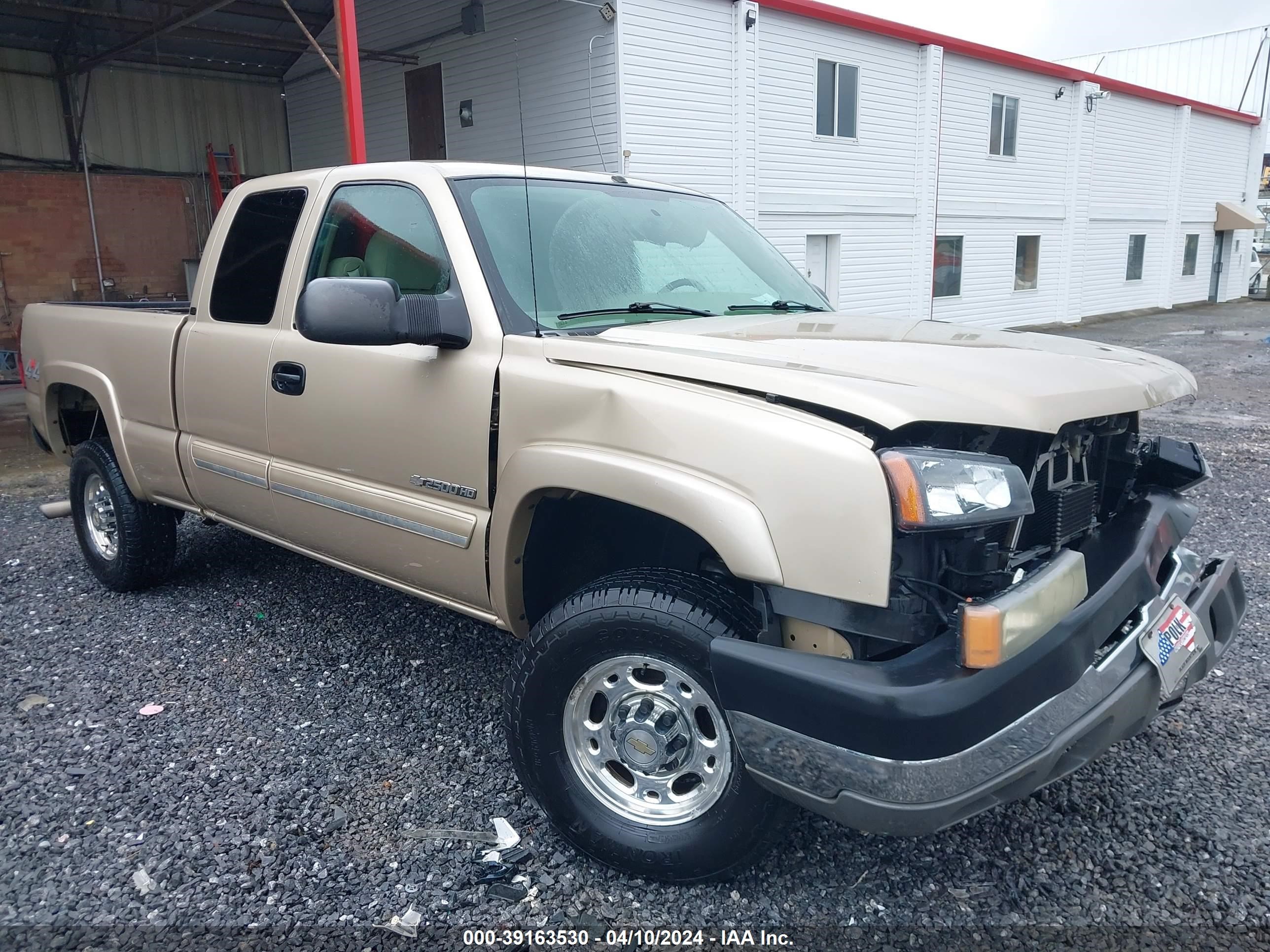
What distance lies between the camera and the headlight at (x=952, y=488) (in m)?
2.12

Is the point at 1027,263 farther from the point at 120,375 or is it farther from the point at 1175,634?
the point at 1175,634

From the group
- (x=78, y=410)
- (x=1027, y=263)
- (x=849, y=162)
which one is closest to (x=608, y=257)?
(x=78, y=410)

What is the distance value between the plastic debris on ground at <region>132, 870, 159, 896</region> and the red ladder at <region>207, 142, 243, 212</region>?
687 inches

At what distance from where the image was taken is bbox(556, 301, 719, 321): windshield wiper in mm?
3141

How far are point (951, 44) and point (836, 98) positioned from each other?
139 inches

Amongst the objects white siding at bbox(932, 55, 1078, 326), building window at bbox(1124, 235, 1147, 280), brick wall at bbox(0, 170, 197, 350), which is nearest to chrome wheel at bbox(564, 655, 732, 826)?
brick wall at bbox(0, 170, 197, 350)

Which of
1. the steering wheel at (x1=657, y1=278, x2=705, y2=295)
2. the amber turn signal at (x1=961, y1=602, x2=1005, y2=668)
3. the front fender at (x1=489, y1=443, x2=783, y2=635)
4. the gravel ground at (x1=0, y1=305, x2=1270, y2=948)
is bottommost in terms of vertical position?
the gravel ground at (x1=0, y1=305, x2=1270, y2=948)

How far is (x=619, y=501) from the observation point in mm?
2717

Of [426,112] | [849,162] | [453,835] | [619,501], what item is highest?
[426,112]

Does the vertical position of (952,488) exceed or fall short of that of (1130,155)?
it falls short

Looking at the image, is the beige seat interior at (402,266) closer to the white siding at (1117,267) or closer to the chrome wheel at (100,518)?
the chrome wheel at (100,518)

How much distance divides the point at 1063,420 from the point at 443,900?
6.70 ft

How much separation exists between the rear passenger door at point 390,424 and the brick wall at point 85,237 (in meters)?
15.2

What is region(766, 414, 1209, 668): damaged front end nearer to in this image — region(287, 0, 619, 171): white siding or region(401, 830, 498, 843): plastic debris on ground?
region(401, 830, 498, 843): plastic debris on ground
